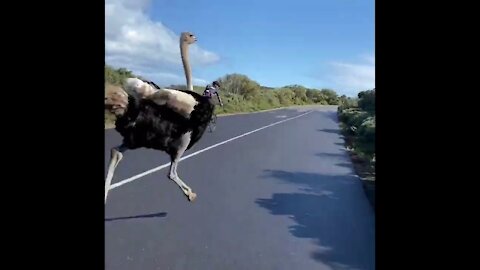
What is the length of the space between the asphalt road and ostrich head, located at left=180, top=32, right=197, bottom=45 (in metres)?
0.30

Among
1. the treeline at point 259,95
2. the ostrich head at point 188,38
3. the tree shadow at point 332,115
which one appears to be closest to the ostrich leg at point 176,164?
the treeline at point 259,95

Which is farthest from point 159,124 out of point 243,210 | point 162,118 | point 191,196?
point 243,210

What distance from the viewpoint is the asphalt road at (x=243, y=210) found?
146 centimetres

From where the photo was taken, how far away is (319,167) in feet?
5.41

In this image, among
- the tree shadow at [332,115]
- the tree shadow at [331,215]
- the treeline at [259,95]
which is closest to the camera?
the tree shadow at [331,215]

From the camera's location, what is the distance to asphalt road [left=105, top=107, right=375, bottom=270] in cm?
146

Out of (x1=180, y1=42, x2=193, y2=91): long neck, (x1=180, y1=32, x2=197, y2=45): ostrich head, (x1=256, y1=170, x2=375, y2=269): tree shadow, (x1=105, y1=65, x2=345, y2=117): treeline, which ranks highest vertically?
(x1=180, y1=32, x2=197, y2=45): ostrich head

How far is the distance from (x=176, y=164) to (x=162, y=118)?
0.16m

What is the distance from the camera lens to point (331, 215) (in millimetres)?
1512

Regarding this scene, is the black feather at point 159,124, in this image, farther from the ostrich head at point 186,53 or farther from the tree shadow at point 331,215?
the tree shadow at point 331,215

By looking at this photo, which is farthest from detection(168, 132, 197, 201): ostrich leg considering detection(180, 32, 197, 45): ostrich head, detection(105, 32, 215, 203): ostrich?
detection(180, 32, 197, 45): ostrich head

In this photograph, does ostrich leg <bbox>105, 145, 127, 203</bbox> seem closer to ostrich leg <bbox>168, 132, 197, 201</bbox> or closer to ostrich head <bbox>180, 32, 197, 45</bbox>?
ostrich leg <bbox>168, 132, 197, 201</bbox>

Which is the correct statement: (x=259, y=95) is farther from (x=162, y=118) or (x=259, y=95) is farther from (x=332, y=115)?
(x=162, y=118)

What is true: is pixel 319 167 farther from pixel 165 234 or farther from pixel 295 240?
pixel 165 234
